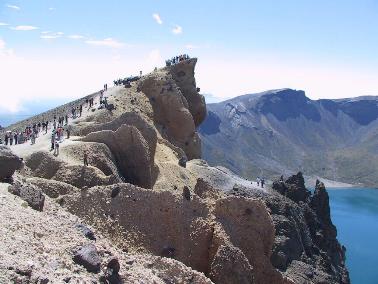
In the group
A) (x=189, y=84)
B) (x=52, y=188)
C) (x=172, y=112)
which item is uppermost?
(x=189, y=84)

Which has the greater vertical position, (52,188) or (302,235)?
(52,188)

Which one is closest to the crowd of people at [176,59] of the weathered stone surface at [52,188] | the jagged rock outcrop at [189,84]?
the jagged rock outcrop at [189,84]

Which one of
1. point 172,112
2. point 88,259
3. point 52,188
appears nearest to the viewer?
point 88,259

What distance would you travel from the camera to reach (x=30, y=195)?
27.4m

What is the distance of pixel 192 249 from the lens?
109 ft

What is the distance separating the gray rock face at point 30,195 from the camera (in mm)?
26906

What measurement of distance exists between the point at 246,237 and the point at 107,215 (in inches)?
401

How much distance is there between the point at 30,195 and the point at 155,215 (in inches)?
342

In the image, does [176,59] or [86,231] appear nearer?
[86,231]

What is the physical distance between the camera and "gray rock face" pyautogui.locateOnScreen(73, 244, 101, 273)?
21062 mm

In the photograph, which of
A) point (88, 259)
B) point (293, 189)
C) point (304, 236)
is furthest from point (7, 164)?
point (293, 189)

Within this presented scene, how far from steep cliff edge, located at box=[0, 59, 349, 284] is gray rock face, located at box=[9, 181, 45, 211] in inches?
2.3

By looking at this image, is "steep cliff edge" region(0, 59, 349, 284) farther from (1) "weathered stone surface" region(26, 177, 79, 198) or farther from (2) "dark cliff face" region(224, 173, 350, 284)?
(2) "dark cliff face" region(224, 173, 350, 284)

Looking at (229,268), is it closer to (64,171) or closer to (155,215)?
(155,215)
